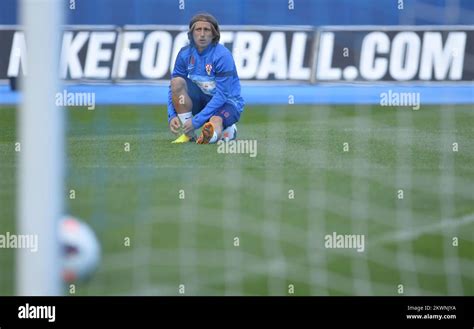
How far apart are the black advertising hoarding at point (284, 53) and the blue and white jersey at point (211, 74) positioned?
0.04 meters

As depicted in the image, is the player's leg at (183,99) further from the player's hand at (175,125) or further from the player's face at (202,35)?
the player's face at (202,35)

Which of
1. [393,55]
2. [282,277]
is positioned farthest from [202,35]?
[282,277]

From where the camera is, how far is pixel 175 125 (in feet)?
12.3

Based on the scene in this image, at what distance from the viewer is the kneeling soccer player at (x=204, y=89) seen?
368 cm

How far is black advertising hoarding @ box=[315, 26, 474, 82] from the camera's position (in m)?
3.88

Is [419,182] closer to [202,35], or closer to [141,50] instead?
[202,35]

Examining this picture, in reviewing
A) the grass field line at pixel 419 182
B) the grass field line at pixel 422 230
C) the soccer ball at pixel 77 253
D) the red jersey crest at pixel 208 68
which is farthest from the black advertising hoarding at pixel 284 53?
the soccer ball at pixel 77 253

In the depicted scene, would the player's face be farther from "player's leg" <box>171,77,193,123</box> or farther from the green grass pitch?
the green grass pitch

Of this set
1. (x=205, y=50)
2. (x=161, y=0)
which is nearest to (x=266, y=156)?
(x=205, y=50)

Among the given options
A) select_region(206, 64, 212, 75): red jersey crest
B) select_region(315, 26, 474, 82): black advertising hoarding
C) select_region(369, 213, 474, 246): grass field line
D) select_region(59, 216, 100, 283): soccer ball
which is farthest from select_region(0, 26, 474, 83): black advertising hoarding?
select_region(59, 216, 100, 283): soccer ball

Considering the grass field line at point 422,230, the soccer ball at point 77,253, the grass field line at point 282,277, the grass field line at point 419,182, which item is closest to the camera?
the soccer ball at point 77,253

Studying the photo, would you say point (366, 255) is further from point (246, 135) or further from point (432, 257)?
point (246, 135)

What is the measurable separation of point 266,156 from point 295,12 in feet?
2.00

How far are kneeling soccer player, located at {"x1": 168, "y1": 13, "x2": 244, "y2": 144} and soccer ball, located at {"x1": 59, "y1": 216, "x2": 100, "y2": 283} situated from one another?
2.11ft
